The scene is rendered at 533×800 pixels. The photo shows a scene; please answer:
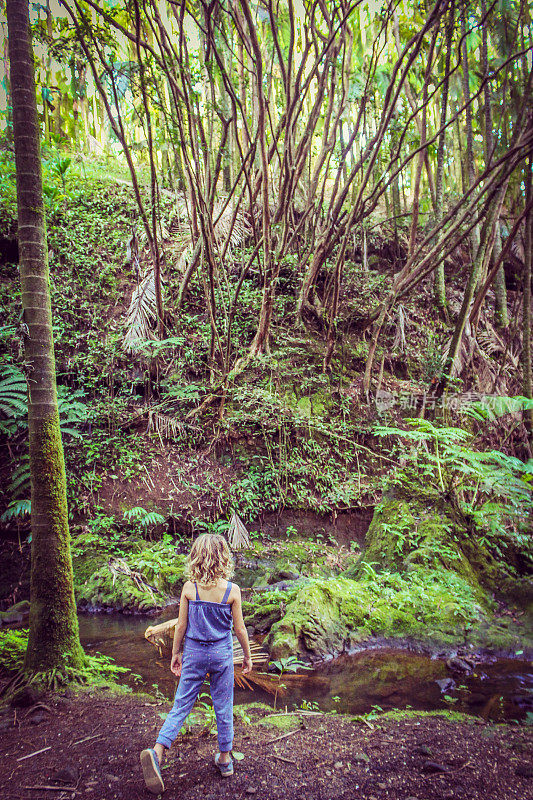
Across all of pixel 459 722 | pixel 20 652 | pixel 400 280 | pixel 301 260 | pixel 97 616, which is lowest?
pixel 97 616

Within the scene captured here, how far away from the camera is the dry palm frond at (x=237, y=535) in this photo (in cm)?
648

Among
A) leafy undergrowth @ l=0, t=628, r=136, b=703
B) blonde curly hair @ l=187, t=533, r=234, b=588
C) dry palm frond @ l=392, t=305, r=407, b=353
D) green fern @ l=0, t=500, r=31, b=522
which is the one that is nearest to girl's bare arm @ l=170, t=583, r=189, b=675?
blonde curly hair @ l=187, t=533, r=234, b=588

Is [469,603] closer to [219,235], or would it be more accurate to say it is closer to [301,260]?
[301,260]

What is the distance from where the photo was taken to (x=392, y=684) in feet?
10.6

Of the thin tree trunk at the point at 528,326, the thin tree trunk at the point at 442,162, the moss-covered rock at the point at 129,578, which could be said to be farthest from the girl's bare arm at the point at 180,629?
the thin tree trunk at the point at 442,162

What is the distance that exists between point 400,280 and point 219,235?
13.7ft

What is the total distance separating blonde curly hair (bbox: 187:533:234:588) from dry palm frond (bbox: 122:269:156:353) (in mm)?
6224

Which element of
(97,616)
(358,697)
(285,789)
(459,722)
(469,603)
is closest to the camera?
(285,789)

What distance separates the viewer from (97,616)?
4.83 m

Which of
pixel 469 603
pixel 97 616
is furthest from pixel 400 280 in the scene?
pixel 97 616

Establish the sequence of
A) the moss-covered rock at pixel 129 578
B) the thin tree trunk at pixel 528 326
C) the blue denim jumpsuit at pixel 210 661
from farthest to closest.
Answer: the thin tree trunk at pixel 528 326
the moss-covered rock at pixel 129 578
the blue denim jumpsuit at pixel 210 661

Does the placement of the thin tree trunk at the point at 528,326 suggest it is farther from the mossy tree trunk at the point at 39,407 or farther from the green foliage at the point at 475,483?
the mossy tree trunk at the point at 39,407

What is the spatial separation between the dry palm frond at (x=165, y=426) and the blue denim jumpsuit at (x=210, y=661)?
5.56 metres

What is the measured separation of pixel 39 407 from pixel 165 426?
15.4ft
